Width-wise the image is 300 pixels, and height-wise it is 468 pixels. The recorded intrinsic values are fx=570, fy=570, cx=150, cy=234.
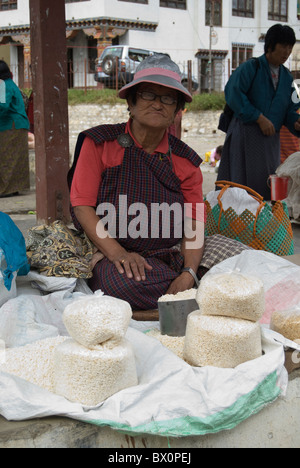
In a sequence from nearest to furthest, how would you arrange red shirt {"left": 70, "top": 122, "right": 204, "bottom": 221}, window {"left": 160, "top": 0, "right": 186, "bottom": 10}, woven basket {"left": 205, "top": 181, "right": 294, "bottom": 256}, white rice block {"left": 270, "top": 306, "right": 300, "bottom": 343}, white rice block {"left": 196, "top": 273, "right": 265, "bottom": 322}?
1. white rice block {"left": 196, "top": 273, "right": 265, "bottom": 322}
2. white rice block {"left": 270, "top": 306, "right": 300, "bottom": 343}
3. red shirt {"left": 70, "top": 122, "right": 204, "bottom": 221}
4. woven basket {"left": 205, "top": 181, "right": 294, "bottom": 256}
5. window {"left": 160, "top": 0, "right": 186, "bottom": 10}

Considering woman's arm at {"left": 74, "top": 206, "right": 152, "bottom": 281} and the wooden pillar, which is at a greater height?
the wooden pillar

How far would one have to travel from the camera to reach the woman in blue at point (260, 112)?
4430 millimetres

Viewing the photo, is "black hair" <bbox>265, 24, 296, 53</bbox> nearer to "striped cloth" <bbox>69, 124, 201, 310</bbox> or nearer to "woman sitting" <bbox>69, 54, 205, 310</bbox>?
"woman sitting" <bbox>69, 54, 205, 310</bbox>

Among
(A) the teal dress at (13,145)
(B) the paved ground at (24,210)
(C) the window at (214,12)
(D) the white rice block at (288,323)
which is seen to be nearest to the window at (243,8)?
(C) the window at (214,12)

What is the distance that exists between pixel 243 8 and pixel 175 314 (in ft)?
83.8

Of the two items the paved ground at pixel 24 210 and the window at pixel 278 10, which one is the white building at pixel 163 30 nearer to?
the window at pixel 278 10

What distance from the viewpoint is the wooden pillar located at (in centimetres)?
428

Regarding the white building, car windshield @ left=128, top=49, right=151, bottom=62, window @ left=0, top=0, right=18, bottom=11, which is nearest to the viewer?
car windshield @ left=128, top=49, right=151, bottom=62

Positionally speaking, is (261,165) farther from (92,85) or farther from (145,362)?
(92,85)

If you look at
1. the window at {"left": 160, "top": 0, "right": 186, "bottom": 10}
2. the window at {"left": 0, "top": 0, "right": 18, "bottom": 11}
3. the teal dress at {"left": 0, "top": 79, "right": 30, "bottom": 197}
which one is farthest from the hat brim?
the window at {"left": 0, "top": 0, "right": 18, "bottom": 11}

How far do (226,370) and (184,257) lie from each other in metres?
1.06

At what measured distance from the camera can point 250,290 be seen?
177cm

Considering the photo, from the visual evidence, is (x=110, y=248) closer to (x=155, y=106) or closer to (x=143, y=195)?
(x=143, y=195)
